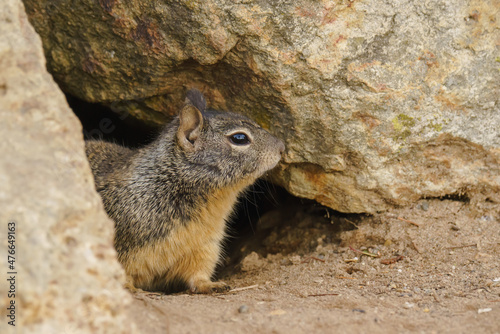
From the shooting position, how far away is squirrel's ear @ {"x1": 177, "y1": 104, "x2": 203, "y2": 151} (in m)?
4.85

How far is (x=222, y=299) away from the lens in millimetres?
4320

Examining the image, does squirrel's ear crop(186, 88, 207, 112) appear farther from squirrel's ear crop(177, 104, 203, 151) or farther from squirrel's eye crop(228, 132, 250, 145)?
squirrel's eye crop(228, 132, 250, 145)

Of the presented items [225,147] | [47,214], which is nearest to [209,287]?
[225,147]

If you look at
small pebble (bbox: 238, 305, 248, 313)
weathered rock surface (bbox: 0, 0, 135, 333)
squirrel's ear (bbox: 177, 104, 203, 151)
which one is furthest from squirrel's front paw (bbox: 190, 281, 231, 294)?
weathered rock surface (bbox: 0, 0, 135, 333)

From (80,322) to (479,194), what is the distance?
4544 millimetres

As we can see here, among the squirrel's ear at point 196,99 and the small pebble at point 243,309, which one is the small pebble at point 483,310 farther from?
the squirrel's ear at point 196,99

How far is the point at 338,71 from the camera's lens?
4977 millimetres

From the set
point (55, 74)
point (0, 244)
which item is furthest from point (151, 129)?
point (0, 244)

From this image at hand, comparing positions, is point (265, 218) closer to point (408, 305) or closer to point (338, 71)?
point (338, 71)

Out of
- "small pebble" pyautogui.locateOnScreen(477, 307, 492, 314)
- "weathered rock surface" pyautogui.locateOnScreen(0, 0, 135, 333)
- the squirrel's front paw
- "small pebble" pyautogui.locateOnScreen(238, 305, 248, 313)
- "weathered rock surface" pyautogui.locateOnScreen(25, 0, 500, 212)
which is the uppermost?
"weathered rock surface" pyautogui.locateOnScreen(25, 0, 500, 212)

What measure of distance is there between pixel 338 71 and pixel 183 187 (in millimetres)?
1932

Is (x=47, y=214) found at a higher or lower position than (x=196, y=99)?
lower

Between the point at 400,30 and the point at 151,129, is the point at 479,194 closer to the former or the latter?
the point at 400,30

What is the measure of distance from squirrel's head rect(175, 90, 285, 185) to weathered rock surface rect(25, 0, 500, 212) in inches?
21.1
